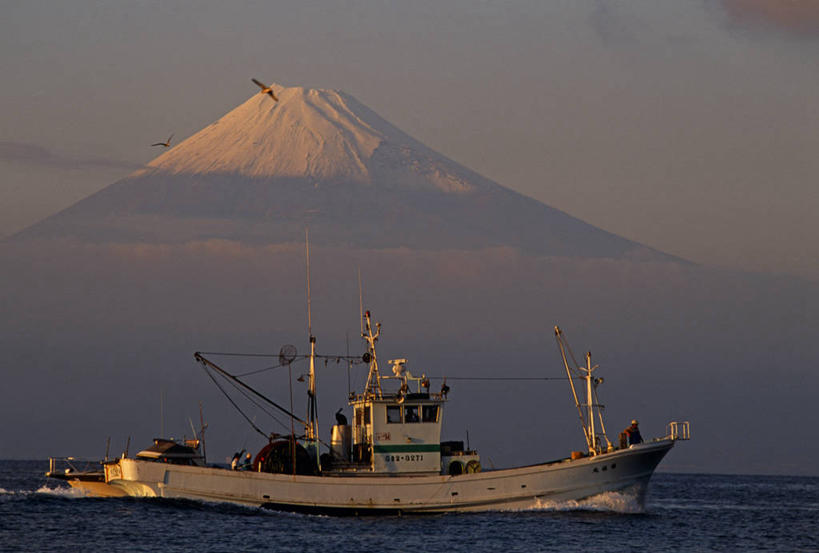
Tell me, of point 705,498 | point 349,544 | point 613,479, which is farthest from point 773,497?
point 349,544

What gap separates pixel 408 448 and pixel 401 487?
1.63 meters

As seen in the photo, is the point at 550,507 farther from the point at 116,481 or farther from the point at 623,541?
the point at 116,481

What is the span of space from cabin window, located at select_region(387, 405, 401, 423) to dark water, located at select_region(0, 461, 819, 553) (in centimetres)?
387

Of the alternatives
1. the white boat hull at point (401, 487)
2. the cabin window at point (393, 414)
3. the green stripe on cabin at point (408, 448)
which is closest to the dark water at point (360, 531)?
the white boat hull at point (401, 487)

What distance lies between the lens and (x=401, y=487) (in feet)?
152

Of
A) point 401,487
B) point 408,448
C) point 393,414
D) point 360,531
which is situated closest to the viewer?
point 360,531

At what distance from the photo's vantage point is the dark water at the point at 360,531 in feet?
135

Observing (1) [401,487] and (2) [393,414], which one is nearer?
(1) [401,487]

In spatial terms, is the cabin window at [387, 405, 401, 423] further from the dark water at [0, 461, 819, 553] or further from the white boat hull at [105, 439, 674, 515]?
the dark water at [0, 461, 819, 553]

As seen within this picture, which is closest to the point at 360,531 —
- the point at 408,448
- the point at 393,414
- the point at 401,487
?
the point at 401,487

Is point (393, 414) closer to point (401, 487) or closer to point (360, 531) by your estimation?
point (401, 487)

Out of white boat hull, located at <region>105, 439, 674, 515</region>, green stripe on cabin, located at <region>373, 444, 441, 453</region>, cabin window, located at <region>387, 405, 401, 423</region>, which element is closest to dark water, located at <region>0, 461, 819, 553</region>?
white boat hull, located at <region>105, 439, 674, 515</region>

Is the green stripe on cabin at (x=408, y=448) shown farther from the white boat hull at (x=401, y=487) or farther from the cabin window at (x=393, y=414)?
the white boat hull at (x=401, y=487)

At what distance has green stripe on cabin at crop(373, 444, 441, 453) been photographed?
47.0 m
